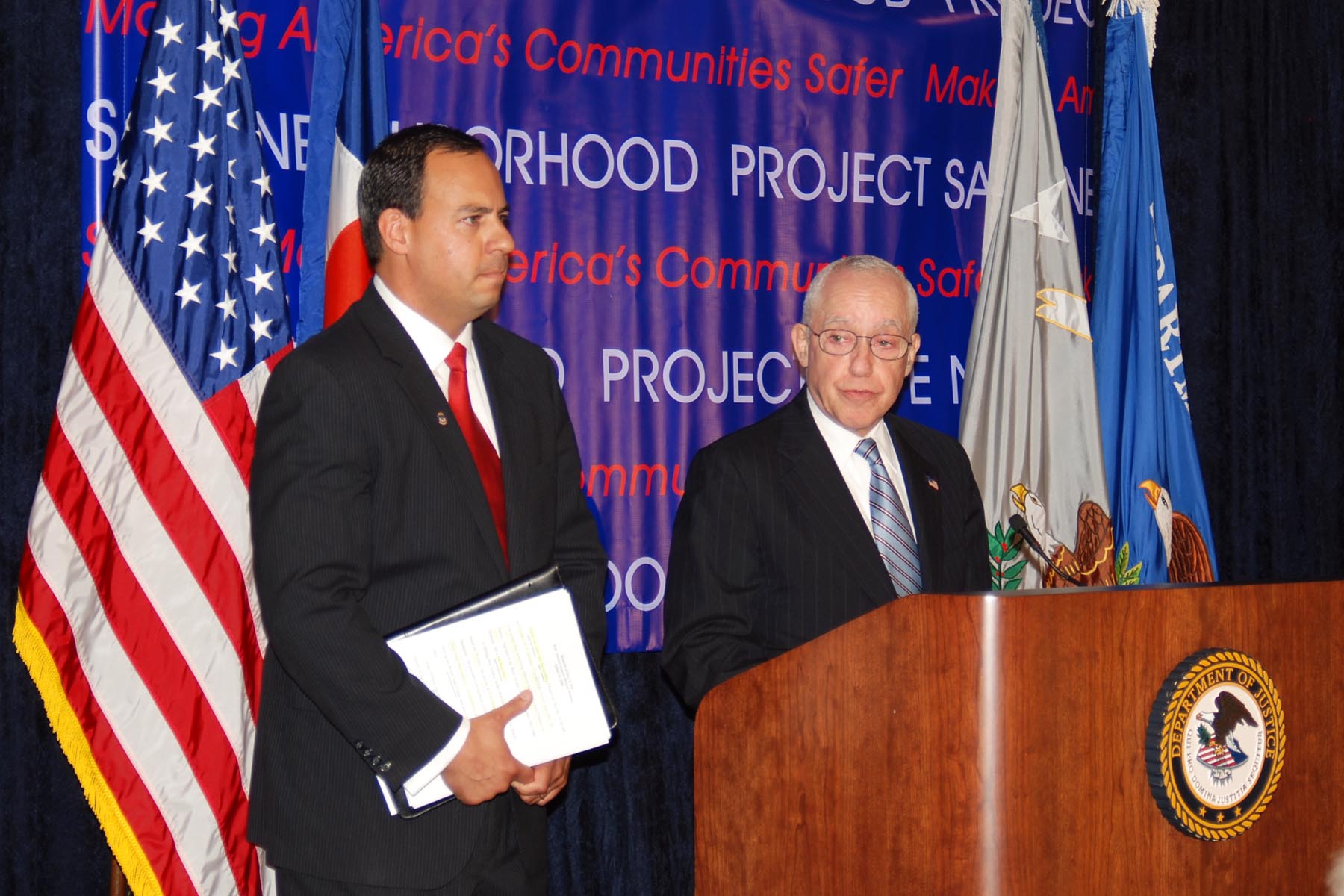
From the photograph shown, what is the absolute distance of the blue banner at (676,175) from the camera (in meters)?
3.30

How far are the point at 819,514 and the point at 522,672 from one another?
1.95 feet

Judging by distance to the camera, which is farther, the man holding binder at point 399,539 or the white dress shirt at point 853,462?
the white dress shirt at point 853,462

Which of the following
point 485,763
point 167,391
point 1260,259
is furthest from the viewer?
point 1260,259

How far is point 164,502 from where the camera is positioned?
2.74 metres

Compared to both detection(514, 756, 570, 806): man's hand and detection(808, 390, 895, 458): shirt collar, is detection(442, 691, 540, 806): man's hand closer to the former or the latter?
detection(514, 756, 570, 806): man's hand

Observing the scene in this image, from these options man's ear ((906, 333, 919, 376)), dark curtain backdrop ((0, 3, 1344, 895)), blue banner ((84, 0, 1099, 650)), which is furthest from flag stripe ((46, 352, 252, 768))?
dark curtain backdrop ((0, 3, 1344, 895))

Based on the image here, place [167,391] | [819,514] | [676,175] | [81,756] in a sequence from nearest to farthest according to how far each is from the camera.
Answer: [819,514]
[81,756]
[167,391]
[676,175]

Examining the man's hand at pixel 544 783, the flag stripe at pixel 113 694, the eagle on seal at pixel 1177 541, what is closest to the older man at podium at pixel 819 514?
the man's hand at pixel 544 783

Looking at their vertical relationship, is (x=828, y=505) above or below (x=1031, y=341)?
below

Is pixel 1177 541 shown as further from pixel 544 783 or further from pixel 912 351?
pixel 544 783

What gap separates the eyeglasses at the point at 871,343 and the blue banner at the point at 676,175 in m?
1.31

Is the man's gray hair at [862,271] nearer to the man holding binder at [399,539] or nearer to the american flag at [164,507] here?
the man holding binder at [399,539]

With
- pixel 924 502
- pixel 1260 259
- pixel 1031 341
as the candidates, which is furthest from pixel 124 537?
pixel 1260 259

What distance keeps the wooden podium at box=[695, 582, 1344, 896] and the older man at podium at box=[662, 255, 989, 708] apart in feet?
1.07
